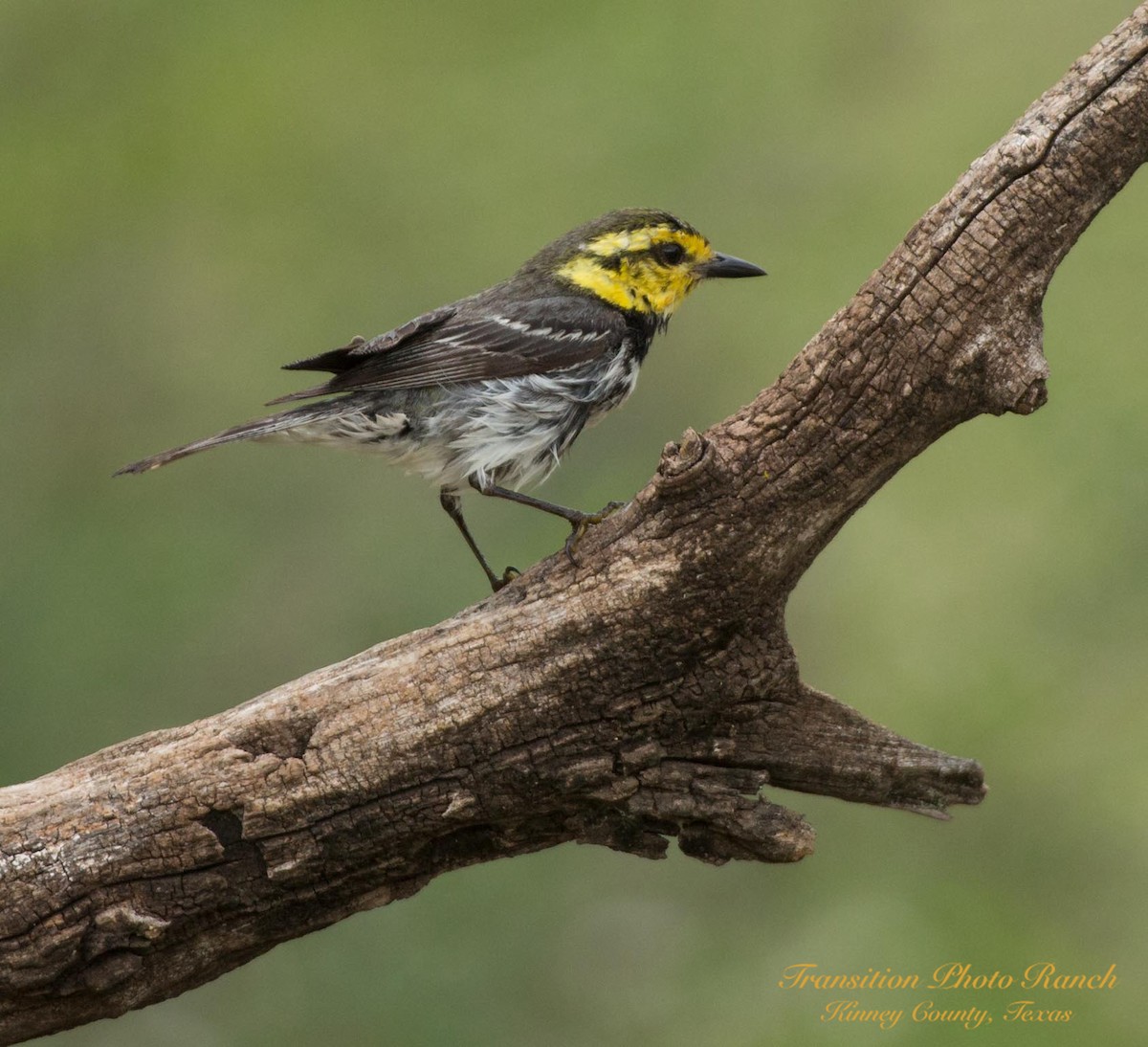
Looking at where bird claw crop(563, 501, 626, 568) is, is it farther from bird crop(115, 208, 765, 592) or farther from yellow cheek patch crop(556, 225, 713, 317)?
yellow cheek patch crop(556, 225, 713, 317)

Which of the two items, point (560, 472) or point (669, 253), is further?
point (560, 472)

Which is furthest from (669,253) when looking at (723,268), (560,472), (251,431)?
(560,472)

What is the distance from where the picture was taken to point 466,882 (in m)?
6.69

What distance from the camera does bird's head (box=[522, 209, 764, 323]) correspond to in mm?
5824

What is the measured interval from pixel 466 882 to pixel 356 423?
2.34m

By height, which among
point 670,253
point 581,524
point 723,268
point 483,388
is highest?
point 670,253

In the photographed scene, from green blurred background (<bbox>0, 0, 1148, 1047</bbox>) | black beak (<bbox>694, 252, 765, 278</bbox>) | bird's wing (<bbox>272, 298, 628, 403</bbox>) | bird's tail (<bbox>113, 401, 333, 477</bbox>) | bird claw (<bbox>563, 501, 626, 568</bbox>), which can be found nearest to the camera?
bird claw (<bbox>563, 501, 626, 568</bbox>)

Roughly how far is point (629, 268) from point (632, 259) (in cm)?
4

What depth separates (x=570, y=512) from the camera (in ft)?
15.3

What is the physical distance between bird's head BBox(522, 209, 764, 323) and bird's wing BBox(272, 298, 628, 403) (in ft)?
0.47

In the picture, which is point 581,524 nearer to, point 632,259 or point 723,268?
point 632,259

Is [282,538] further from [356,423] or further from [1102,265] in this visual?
[1102,265]

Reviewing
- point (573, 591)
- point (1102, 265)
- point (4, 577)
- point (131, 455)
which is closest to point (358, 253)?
point (131, 455)

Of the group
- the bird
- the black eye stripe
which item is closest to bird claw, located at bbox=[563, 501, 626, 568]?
the bird
